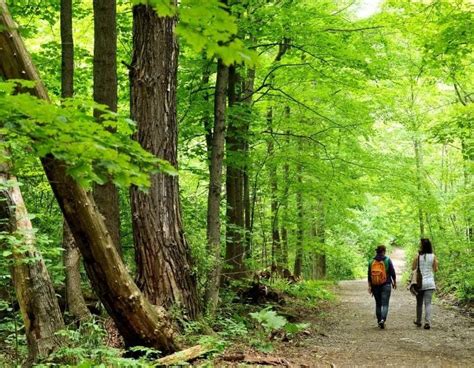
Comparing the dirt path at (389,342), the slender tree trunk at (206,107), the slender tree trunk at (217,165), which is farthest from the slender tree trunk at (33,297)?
the slender tree trunk at (206,107)

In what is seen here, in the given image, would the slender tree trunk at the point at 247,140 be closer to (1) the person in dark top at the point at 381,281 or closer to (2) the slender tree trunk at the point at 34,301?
(1) the person in dark top at the point at 381,281

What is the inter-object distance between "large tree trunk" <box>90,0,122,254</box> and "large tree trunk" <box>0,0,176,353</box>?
215cm

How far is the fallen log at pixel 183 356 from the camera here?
5805 millimetres

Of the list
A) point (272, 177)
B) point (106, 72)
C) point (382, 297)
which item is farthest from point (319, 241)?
point (106, 72)

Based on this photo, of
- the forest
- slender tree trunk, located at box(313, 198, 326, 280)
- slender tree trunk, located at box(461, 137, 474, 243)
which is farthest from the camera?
slender tree trunk, located at box(313, 198, 326, 280)

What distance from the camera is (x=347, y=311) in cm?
1475

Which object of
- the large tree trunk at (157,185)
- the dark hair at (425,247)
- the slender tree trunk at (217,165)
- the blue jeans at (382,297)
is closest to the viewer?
the large tree trunk at (157,185)

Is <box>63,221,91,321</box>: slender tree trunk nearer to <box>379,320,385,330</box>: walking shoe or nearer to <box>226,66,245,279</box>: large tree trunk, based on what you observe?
<box>226,66,245,279</box>: large tree trunk

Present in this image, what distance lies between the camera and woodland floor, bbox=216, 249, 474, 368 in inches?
298

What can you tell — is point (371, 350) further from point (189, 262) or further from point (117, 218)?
point (117, 218)

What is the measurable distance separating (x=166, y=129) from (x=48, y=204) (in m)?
4.88

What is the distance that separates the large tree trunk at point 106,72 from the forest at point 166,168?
24 millimetres

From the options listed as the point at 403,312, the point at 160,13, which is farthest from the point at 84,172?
the point at 403,312

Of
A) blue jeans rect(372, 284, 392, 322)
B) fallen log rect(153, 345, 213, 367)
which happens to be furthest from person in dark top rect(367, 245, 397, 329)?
fallen log rect(153, 345, 213, 367)
